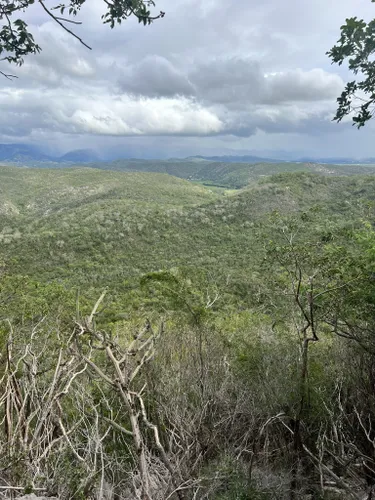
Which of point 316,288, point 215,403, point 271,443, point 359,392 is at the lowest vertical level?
point 271,443

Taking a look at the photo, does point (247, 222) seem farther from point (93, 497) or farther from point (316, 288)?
point (93, 497)

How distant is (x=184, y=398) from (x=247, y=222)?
48.0 m

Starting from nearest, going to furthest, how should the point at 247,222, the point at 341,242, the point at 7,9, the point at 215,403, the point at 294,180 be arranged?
1. the point at 7,9
2. the point at 215,403
3. the point at 341,242
4. the point at 247,222
5. the point at 294,180

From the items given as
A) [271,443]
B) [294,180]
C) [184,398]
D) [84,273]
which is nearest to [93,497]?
[184,398]

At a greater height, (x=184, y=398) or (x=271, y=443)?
(x=184, y=398)

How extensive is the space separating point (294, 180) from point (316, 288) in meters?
62.4

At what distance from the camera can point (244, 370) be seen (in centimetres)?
927

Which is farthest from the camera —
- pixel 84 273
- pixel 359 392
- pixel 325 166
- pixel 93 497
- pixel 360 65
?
pixel 325 166

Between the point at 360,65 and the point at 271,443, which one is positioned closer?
the point at 360,65

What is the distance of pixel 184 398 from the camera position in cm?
682

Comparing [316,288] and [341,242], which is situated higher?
[341,242]

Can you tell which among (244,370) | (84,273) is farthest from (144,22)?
(84,273)

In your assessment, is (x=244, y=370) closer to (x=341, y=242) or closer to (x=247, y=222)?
(x=341, y=242)

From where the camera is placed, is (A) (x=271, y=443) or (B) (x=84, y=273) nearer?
(A) (x=271, y=443)
